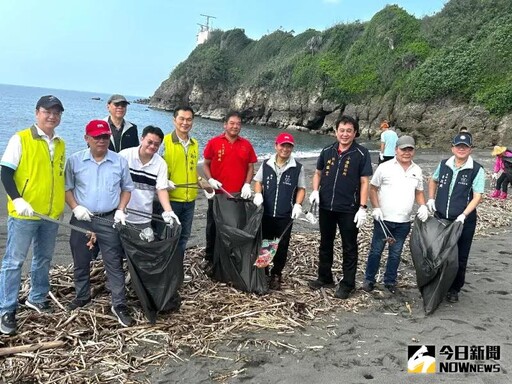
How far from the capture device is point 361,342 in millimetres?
3469

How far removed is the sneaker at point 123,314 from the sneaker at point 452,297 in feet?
10.5

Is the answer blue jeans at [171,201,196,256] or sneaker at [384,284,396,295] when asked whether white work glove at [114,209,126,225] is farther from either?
sneaker at [384,284,396,295]

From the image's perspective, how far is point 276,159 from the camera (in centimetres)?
436

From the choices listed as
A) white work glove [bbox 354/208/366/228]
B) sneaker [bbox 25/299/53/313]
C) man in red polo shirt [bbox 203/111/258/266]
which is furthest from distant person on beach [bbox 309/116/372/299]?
sneaker [bbox 25/299/53/313]

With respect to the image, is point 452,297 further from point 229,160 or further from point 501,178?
point 501,178

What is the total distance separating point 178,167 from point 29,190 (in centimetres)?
142

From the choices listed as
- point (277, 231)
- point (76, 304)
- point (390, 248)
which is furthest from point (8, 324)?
point (390, 248)

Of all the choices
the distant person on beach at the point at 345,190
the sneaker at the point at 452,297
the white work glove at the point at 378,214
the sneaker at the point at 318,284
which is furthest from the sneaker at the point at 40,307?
the sneaker at the point at 452,297

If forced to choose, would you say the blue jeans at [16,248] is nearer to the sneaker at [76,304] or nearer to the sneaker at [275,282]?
the sneaker at [76,304]

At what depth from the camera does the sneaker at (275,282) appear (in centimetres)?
443

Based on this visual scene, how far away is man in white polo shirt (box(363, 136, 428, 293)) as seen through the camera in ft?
14.3

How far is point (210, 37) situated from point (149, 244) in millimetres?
88882

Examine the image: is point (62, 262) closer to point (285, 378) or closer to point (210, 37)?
point (285, 378)

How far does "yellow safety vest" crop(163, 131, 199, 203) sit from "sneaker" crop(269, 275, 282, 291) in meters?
1.22
